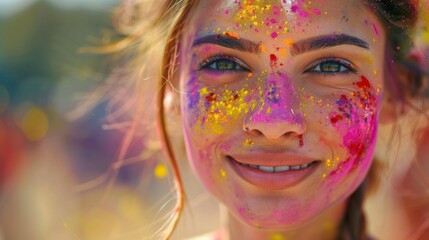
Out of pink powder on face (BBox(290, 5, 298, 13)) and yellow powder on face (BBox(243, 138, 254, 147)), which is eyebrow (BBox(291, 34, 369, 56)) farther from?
yellow powder on face (BBox(243, 138, 254, 147))

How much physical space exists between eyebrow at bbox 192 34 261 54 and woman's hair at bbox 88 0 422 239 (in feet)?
0.33

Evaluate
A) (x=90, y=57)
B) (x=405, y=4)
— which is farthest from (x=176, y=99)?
(x=90, y=57)

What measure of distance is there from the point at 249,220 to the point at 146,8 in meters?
0.74

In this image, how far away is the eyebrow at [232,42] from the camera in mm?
1447

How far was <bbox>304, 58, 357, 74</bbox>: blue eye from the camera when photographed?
146 cm

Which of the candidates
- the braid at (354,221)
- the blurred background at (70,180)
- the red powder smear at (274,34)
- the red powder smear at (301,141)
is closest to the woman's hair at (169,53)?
the braid at (354,221)

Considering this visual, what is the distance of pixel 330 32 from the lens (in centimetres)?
143

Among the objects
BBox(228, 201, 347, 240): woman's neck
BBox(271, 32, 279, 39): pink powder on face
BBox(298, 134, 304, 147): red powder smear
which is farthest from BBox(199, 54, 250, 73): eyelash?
BBox(228, 201, 347, 240): woman's neck

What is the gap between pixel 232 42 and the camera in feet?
4.86

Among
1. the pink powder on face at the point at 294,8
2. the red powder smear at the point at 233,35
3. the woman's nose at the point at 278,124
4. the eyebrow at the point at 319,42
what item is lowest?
the woman's nose at the point at 278,124

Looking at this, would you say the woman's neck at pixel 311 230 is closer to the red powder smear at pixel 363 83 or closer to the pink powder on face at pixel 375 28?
the red powder smear at pixel 363 83

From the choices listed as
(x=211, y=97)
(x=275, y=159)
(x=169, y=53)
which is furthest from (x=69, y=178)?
(x=275, y=159)

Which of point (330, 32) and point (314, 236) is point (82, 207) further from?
point (330, 32)

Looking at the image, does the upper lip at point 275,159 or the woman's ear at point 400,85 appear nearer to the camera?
the upper lip at point 275,159
